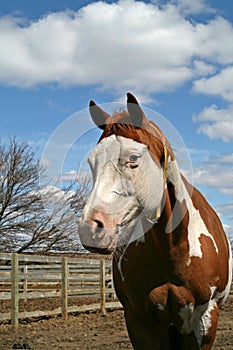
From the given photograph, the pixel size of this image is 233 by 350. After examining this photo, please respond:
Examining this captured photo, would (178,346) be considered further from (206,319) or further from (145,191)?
(145,191)

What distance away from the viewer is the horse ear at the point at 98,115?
3066mm

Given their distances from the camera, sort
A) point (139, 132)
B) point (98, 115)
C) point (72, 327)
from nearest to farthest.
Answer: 1. point (139, 132)
2. point (98, 115)
3. point (72, 327)

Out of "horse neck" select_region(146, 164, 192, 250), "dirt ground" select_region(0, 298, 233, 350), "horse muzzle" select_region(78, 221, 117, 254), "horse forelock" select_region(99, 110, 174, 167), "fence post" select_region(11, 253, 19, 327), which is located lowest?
"dirt ground" select_region(0, 298, 233, 350)

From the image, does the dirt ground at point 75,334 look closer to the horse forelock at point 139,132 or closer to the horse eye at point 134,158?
the horse forelock at point 139,132

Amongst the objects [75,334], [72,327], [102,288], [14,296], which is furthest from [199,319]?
[102,288]

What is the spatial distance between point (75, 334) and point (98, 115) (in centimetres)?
754

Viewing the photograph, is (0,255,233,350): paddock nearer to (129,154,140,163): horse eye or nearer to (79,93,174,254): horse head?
(79,93,174,254): horse head

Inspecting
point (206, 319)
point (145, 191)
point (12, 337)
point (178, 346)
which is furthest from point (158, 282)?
point (12, 337)

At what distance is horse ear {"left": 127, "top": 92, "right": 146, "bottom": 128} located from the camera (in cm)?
283

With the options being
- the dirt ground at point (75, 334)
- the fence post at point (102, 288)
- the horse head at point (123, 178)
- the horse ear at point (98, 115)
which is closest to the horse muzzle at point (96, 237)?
the horse head at point (123, 178)

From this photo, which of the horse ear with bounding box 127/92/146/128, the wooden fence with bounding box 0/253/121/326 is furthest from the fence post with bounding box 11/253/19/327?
the horse ear with bounding box 127/92/146/128

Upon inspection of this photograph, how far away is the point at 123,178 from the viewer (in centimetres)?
266

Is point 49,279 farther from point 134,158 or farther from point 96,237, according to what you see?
point 96,237

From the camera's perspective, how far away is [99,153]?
2719 millimetres
